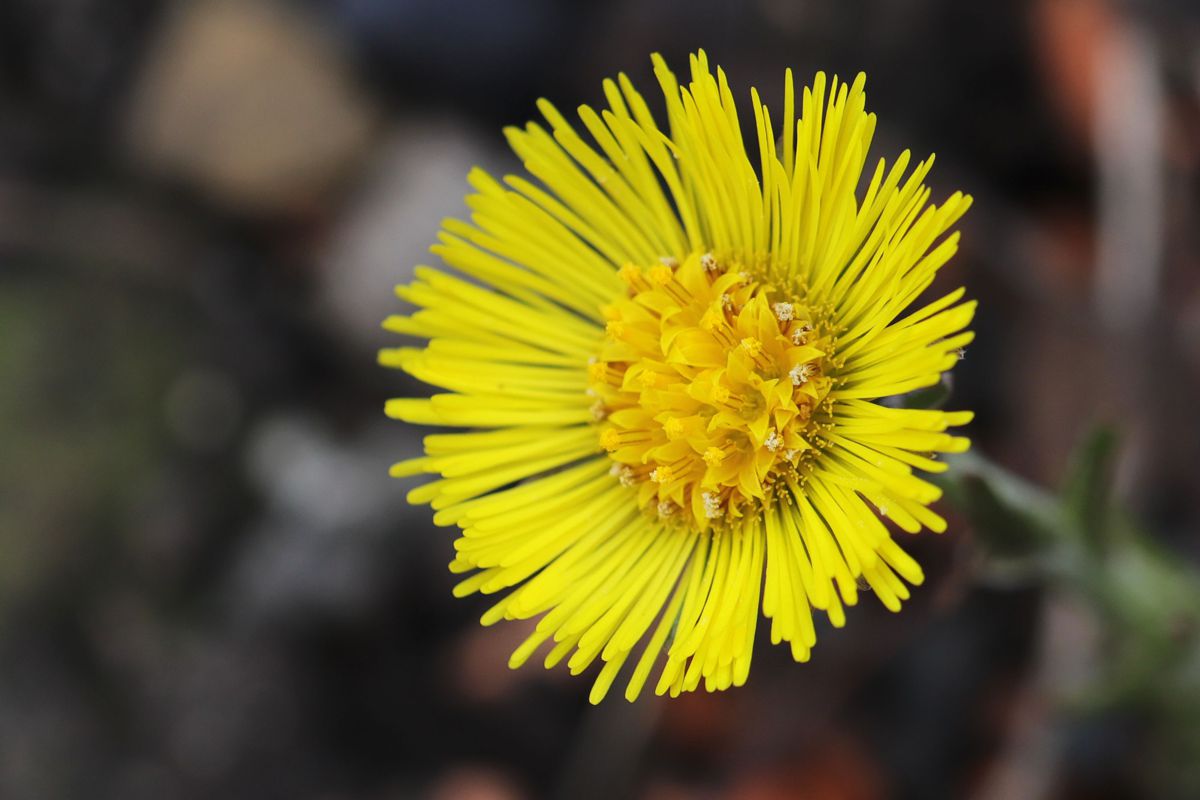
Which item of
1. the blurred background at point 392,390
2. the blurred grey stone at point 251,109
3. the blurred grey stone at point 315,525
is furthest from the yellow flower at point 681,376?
the blurred grey stone at point 251,109

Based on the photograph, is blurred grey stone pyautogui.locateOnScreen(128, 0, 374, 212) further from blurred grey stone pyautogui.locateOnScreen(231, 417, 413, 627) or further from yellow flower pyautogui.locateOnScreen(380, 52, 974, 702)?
yellow flower pyautogui.locateOnScreen(380, 52, 974, 702)

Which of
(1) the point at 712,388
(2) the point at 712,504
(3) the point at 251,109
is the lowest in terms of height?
(2) the point at 712,504

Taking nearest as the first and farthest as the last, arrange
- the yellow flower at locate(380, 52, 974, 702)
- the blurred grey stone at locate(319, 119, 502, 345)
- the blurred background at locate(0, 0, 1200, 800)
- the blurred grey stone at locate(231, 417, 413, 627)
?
the yellow flower at locate(380, 52, 974, 702), the blurred background at locate(0, 0, 1200, 800), the blurred grey stone at locate(231, 417, 413, 627), the blurred grey stone at locate(319, 119, 502, 345)

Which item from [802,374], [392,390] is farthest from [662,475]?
[392,390]

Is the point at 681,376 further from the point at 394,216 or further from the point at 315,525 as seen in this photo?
the point at 394,216

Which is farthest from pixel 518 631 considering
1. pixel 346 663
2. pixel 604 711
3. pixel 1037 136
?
pixel 1037 136

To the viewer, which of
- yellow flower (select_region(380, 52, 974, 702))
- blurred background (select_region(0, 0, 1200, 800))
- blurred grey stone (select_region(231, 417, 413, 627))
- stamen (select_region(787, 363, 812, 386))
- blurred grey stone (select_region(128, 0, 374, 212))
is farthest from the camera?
blurred grey stone (select_region(128, 0, 374, 212))

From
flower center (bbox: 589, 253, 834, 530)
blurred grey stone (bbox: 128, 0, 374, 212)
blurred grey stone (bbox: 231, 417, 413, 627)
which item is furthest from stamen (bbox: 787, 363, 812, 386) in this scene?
blurred grey stone (bbox: 128, 0, 374, 212)

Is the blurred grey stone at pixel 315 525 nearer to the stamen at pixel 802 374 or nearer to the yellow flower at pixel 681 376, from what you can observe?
the yellow flower at pixel 681 376
